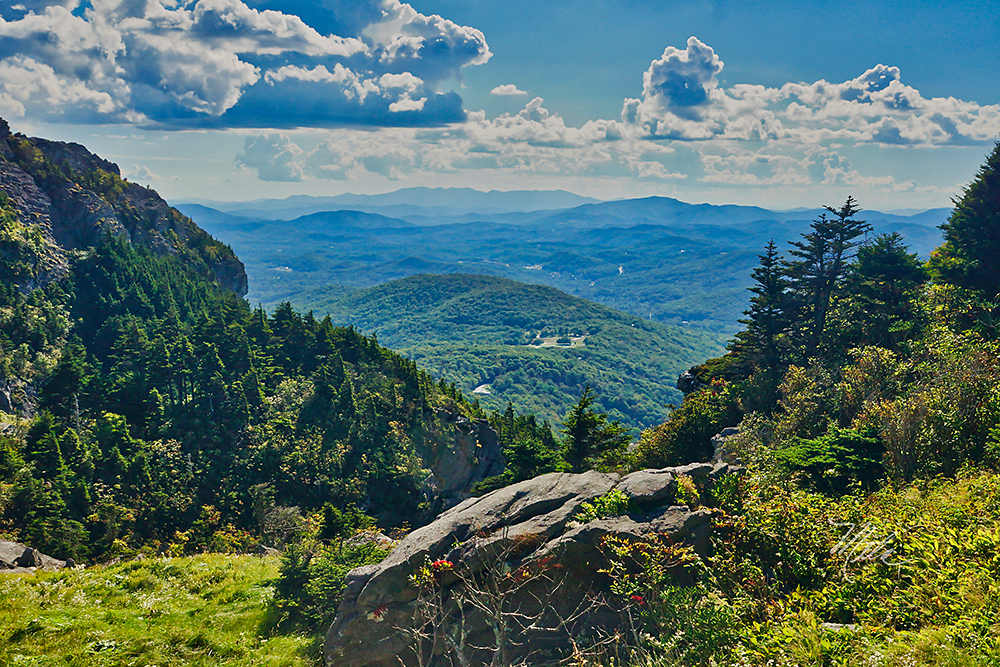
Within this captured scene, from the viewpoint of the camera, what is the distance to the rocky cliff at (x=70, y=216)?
2931 inches

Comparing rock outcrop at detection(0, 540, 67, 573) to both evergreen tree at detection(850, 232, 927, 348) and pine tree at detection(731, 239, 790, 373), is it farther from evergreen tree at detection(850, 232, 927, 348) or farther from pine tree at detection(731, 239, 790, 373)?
evergreen tree at detection(850, 232, 927, 348)

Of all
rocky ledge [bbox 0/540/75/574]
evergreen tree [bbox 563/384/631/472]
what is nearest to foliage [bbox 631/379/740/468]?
evergreen tree [bbox 563/384/631/472]

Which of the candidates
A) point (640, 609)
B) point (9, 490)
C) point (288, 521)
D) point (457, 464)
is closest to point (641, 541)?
point (640, 609)

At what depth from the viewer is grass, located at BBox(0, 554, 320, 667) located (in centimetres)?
1570

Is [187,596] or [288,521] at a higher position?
[187,596]

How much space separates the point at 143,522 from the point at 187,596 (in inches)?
1145

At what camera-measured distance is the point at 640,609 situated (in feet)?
43.1

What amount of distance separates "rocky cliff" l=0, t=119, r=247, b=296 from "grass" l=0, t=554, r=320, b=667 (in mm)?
67790

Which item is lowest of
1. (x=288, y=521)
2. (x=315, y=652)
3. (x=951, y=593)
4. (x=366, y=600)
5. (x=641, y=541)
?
(x=288, y=521)

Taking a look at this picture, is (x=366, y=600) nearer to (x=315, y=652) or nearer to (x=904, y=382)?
(x=315, y=652)

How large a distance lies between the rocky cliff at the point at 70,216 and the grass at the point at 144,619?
67790mm

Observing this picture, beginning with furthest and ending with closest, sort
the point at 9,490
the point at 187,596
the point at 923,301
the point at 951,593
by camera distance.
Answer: the point at 923,301 → the point at 9,490 → the point at 187,596 → the point at 951,593

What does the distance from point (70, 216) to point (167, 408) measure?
5153cm

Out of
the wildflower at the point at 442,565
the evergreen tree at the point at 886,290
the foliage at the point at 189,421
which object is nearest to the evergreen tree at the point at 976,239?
the evergreen tree at the point at 886,290
